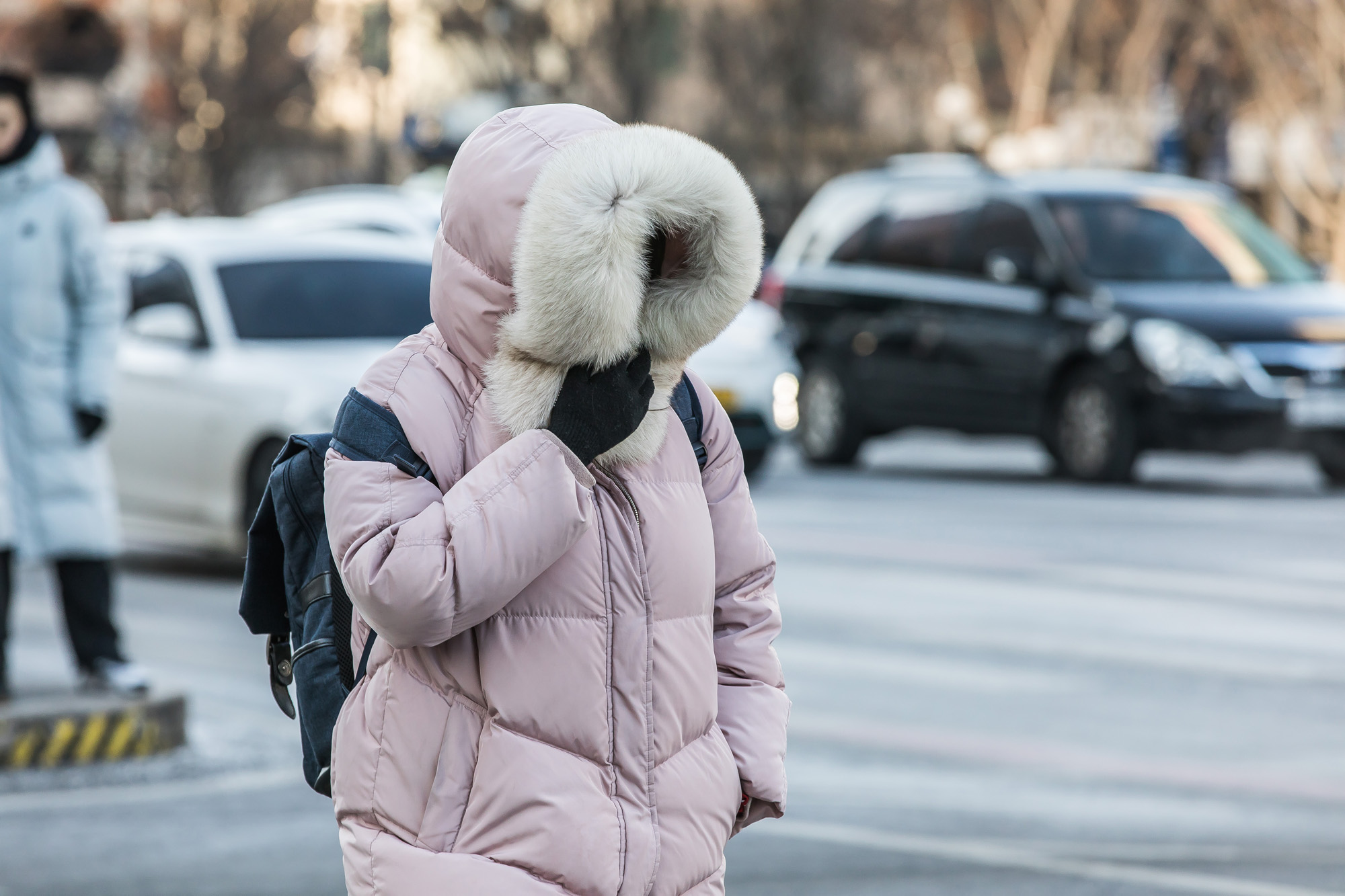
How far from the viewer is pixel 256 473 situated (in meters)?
10.1

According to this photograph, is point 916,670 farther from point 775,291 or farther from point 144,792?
point 775,291

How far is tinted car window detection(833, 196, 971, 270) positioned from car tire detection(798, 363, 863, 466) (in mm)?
862

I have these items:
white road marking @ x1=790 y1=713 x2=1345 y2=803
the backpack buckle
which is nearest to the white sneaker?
white road marking @ x1=790 y1=713 x2=1345 y2=803

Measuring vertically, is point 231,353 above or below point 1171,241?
above

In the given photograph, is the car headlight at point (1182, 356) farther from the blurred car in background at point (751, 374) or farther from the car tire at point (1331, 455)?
the blurred car in background at point (751, 374)

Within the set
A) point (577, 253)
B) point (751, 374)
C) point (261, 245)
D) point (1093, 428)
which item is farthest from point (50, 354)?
point (1093, 428)

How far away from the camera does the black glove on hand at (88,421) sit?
22.7 ft

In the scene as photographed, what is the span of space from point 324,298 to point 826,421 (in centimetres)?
593

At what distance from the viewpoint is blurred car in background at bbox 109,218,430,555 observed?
10070mm

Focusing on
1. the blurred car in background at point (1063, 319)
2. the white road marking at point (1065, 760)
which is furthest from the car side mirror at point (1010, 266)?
the white road marking at point (1065, 760)

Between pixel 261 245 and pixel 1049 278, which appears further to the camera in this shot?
pixel 1049 278

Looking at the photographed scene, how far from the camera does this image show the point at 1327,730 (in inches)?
279

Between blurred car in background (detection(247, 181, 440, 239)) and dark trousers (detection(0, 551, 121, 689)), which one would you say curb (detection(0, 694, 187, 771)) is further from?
blurred car in background (detection(247, 181, 440, 239))

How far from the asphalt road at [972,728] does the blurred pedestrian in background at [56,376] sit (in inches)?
15.1
